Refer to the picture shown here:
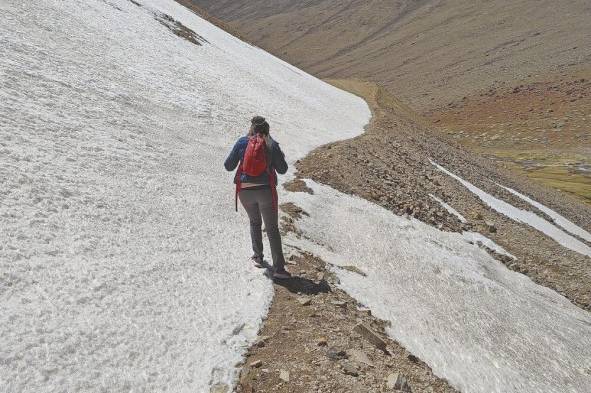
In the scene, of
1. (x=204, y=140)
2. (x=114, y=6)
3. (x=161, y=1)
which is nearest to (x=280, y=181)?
(x=204, y=140)

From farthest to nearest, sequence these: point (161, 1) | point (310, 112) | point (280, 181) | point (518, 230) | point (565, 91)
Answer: point (565, 91) → point (161, 1) → point (310, 112) → point (518, 230) → point (280, 181)

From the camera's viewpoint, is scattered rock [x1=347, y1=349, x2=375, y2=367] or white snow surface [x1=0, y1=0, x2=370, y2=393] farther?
scattered rock [x1=347, y1=349, x2=375, y2=367]

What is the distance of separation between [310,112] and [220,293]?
2168 centimetres

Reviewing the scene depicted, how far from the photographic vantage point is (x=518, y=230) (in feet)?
63.4

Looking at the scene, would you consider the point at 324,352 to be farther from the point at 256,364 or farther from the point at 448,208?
the point at 448,208

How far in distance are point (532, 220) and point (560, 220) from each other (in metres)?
3.75

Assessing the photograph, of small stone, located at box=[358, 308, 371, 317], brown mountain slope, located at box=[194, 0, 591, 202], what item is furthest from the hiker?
brown mountain slope, located at box=[194, 0, 591, 202]

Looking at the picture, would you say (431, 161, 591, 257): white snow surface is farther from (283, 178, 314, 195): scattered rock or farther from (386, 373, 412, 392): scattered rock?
(386, 373, 412, 392): scattered rock

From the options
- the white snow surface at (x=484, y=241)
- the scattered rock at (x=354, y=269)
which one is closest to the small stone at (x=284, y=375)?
the scattered rock at (x=354, y=269)

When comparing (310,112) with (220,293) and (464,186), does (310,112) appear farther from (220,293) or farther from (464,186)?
(220,293)

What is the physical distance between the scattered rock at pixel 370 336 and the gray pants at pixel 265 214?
5.68 ft

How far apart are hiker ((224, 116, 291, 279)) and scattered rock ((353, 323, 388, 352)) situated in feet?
5.22

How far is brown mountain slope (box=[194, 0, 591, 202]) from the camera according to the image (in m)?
58.8

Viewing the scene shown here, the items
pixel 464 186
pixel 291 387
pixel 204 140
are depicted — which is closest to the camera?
pixel 291 387
